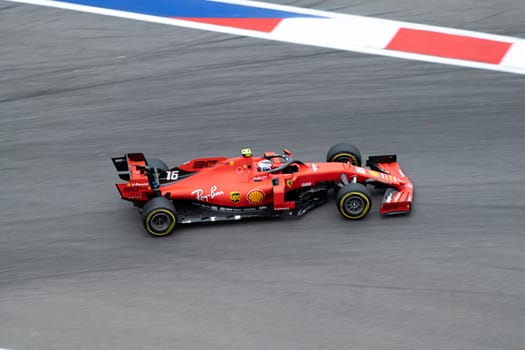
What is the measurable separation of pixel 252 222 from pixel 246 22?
851 cm

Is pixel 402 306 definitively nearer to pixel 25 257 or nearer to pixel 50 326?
pixel 50 326

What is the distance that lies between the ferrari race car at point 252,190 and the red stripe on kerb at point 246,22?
24.0 ft

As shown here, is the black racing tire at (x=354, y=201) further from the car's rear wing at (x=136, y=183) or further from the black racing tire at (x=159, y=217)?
the car's rear wing at (x=136, y=183)

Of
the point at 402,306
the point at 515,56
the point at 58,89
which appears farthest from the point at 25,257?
the point at 515,56

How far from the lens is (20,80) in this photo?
688 inches

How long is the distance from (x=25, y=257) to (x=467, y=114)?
8445 millimetres

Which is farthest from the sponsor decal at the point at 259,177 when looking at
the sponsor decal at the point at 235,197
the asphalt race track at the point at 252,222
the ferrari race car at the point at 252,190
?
the asphalt race track at the point at 252,222

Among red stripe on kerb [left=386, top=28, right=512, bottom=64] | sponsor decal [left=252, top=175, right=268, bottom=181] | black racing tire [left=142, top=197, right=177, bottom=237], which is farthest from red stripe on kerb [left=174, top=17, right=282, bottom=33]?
black racing tire [left=142, top=197, right=177, bottom=237]

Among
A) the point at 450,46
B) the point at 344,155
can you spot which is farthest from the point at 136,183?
the point at 450,46

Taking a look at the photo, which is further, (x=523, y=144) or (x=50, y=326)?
(x=523, y=144)

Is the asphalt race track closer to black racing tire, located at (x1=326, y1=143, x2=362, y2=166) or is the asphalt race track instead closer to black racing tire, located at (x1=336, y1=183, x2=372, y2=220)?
black racing tire, located at (x1=336, y1=183, x2=372, y2=220)

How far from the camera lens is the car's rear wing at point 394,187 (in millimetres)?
11727

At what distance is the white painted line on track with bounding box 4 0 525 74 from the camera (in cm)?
1717

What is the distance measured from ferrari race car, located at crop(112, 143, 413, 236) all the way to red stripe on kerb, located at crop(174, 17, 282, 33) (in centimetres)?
730
